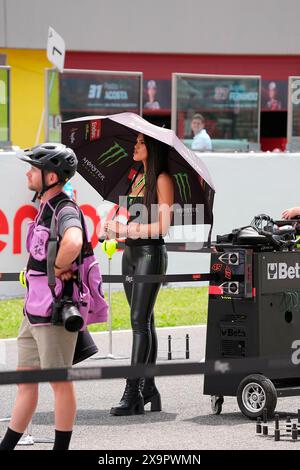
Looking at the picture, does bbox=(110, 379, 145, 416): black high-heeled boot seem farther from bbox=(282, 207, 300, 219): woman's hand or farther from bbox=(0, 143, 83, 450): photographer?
bbox=(0, 143, 83, 450): photographer

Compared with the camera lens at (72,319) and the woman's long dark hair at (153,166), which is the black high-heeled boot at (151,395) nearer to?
the woman's long dark hair at (153,166)

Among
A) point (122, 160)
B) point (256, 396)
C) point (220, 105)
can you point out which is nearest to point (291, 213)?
point (122, 160)

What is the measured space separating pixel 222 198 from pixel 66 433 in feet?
31.9

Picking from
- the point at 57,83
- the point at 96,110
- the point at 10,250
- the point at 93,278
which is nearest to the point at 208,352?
the point at 93,278

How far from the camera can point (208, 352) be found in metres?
8.62

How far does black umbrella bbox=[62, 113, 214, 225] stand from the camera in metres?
8.66

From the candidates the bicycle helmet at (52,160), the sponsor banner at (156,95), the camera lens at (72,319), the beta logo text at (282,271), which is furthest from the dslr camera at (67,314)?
the sponsor banner at (156,95)

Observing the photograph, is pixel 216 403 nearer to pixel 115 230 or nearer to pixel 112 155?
pixel 115 230

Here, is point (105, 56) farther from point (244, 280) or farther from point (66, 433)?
point (66, 433)

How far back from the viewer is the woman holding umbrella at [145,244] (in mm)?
8570

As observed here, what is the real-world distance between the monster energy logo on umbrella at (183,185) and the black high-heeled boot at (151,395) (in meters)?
1.33

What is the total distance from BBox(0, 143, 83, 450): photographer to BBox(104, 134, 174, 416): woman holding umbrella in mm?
1926

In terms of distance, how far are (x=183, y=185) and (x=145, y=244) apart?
0.59 m

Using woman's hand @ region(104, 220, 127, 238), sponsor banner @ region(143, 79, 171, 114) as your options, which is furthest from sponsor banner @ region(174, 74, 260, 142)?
woman's hand @ region(104, 220, 127, 238)
